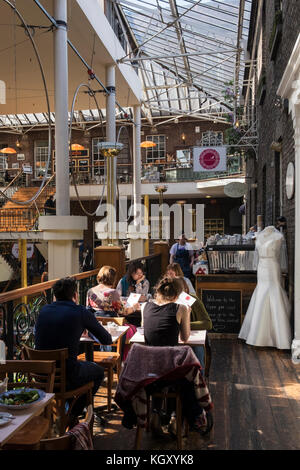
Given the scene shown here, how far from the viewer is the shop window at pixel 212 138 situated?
22.4 meters

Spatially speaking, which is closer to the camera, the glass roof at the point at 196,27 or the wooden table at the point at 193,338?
the wooden table at the point at 193,338

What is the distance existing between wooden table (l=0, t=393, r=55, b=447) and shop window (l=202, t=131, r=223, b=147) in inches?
828

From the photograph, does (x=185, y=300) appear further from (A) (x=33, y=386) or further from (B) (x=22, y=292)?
(A) (x=33, y=386)

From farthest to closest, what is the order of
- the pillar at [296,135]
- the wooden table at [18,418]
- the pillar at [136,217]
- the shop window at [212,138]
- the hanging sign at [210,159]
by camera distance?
1. the shop window at [212,138]
2. the pillar at [136,217]
3. the hanging sign at [210,159]
4. the pillar at [296,135]
5. the wooden table at [18,418]

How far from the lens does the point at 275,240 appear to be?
580 cm

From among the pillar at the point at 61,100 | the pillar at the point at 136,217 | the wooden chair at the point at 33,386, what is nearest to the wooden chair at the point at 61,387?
the wooden chair at the point at 33,386

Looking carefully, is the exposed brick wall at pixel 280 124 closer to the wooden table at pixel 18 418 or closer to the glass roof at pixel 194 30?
the glass roof at pixel 194 30

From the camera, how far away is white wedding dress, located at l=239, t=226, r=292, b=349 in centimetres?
568

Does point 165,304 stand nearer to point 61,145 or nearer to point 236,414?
point 236,414

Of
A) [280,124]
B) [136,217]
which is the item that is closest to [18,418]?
[280,124]

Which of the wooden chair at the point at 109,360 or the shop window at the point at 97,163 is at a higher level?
the shop window at the point at 97,163

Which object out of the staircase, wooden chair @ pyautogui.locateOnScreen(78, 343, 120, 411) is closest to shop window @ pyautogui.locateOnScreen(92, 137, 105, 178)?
the staircase

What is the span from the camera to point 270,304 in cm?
577
